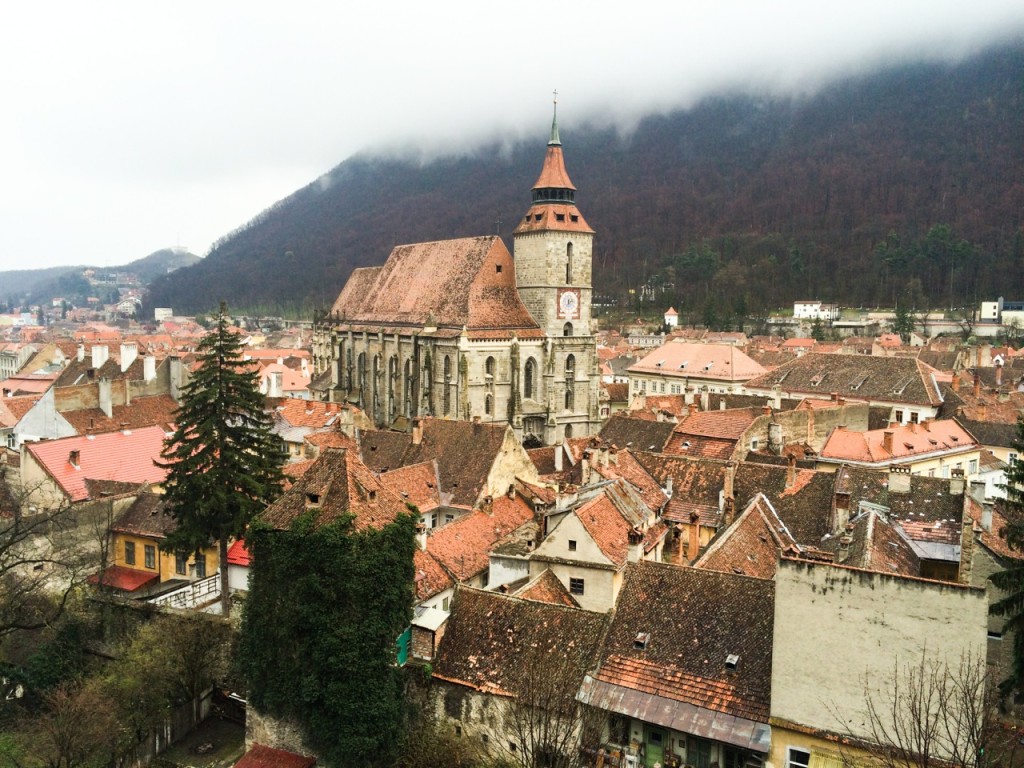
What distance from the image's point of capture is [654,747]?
21469mm

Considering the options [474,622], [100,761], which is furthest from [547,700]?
[100,761]

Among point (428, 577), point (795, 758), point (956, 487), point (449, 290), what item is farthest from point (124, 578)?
point (449, 290)

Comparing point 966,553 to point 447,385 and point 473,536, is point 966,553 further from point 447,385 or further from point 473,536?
point 447,385

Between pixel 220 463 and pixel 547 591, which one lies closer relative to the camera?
pixel 547 591

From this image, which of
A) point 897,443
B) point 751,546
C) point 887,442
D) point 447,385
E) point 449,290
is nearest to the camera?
point 751,546

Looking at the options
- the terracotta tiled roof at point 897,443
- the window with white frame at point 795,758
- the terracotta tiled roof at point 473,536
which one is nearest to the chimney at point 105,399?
the terracotta tiled roof at point 473,536

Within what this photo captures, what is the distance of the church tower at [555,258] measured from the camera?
66500mm

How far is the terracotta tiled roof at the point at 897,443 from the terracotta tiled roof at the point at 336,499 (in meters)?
30.2

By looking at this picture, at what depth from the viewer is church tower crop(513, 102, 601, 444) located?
218ft

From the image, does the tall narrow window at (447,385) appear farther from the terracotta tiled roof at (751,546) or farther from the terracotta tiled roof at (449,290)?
the terracotta tiled roof at (751,546)

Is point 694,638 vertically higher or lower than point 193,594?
higher

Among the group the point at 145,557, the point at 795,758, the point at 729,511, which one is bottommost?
the point at 145,557

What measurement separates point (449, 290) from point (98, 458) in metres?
33.7

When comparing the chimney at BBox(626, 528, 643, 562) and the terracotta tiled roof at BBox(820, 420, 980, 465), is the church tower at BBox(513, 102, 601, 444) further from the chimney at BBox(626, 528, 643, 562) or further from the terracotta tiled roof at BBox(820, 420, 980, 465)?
the chimney at BBox(626, 528, 643, 562)
